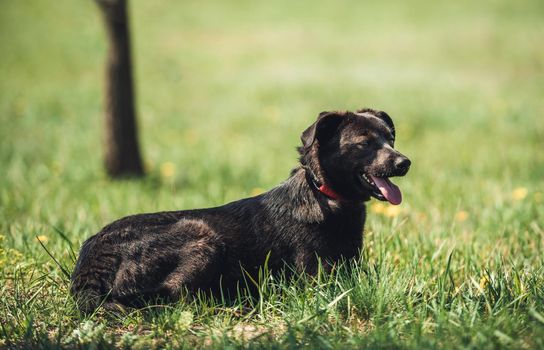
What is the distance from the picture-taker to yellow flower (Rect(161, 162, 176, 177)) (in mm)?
7199

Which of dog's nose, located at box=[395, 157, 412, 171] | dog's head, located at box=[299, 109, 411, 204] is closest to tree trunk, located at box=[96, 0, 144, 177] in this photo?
dog's head, located at box=[299, 109, 411, 204]

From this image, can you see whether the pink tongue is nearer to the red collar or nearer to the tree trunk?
the red collar

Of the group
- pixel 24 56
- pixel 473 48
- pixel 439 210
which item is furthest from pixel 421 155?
pixel 24 56

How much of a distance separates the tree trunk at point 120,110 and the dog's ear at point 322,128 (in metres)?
4.24

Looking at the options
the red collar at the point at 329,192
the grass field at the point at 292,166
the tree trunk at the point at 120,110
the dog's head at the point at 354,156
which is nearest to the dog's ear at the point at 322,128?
the dog's head at the point at 354,156

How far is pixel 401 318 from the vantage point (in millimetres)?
3021

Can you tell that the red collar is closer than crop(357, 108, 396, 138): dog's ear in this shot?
Yes

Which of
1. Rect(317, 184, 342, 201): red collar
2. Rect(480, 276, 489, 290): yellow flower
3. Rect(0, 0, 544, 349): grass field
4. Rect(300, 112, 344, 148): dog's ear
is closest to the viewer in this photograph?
Rect(0, 0, 544, 349): grass field

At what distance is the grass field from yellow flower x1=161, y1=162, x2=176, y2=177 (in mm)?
56

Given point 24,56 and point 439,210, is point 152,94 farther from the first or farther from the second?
point 439,210

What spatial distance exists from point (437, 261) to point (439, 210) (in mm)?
1735

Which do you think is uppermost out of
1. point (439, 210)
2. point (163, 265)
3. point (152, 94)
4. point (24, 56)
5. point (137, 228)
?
point (24, 56)

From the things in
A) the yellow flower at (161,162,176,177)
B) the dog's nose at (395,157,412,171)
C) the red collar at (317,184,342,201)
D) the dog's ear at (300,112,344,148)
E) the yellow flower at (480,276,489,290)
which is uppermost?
the dog's ear at (300,112,344,148)

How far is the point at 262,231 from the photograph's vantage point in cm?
369
